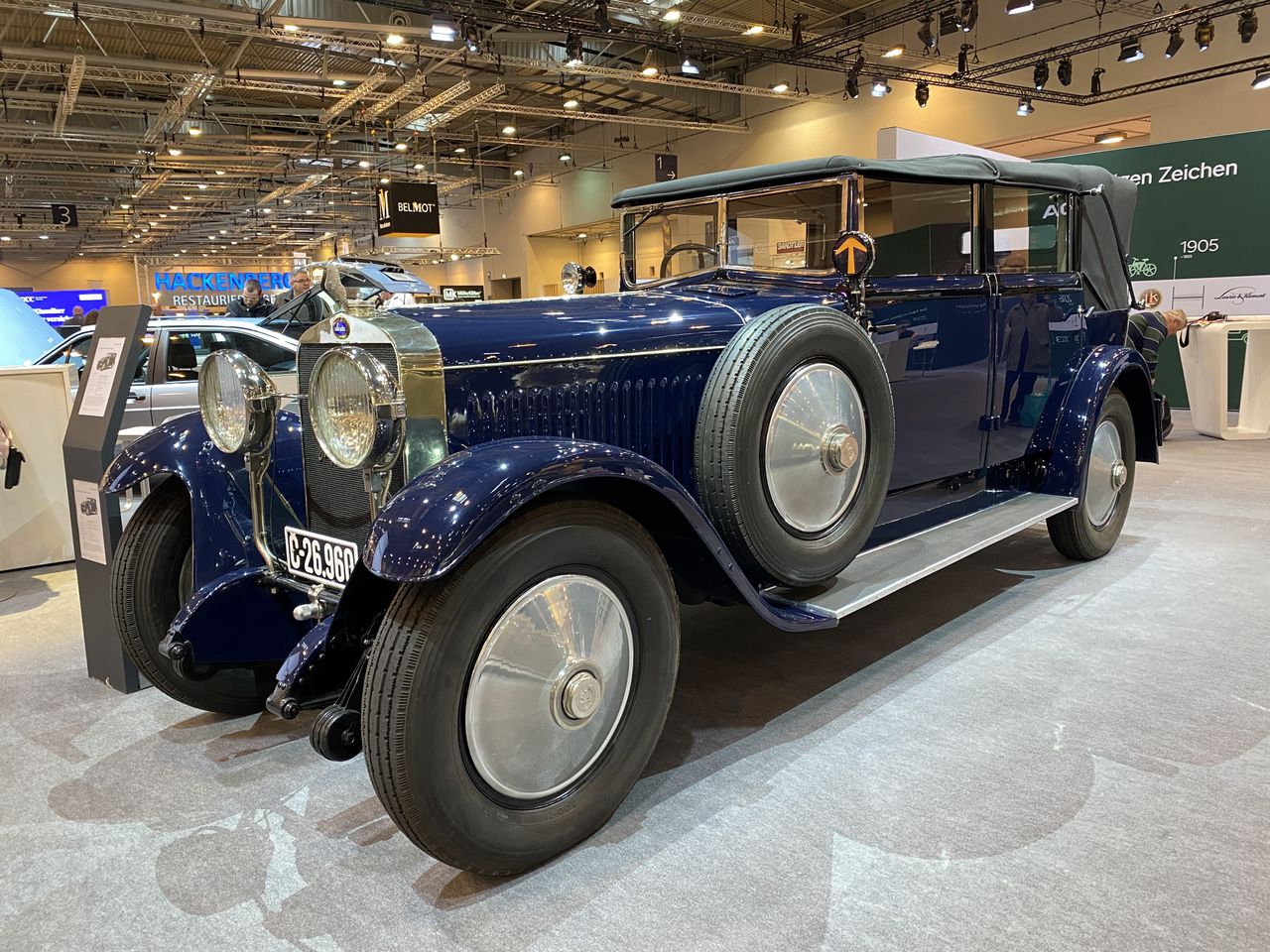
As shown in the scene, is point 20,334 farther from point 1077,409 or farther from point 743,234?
point 1077,409

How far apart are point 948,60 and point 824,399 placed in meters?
11.7

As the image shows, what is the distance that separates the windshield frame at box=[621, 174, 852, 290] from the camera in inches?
123

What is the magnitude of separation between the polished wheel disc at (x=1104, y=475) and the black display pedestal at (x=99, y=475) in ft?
13.8

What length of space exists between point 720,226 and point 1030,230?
5.34 ft

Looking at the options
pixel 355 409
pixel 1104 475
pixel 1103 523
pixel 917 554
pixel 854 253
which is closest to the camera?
pixel 355 409

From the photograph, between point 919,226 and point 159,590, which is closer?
point 159,590

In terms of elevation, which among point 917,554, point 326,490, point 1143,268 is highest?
point 1143,268

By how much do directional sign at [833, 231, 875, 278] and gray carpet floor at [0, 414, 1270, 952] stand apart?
1449 millimetres

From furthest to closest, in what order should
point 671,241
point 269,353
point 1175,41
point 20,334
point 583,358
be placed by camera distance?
point 1175,41 → point 20,334 → point 269,353 → point 671,241 → point 583,358

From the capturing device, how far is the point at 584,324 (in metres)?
2.56

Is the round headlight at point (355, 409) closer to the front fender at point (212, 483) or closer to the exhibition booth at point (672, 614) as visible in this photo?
the exhibition booth at point (672, 614)

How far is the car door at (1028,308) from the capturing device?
3777 millimetres

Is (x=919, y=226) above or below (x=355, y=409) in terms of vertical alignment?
above

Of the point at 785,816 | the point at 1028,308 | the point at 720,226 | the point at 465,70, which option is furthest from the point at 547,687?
the point at 465,70
